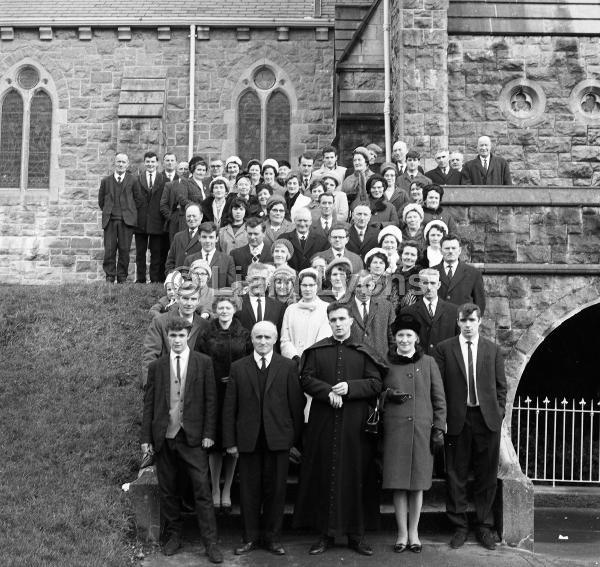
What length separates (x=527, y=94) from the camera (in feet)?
50.6

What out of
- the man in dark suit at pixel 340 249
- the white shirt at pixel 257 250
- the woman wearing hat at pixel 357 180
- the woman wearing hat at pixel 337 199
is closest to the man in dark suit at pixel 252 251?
the white shirt at pixel 257 250

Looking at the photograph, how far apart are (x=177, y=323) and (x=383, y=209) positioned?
375 centimetres

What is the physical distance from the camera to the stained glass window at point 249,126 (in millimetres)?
20312

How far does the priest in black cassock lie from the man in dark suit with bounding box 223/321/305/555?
17 centimetres

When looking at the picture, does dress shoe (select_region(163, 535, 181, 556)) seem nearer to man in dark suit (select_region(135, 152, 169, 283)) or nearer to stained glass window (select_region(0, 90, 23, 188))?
man in dark suit (select_region(135, 152, 169, 283))

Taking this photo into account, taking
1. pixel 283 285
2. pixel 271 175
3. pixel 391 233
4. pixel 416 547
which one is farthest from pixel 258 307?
pixel 271 175

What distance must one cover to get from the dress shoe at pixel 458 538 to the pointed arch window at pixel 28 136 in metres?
14.1

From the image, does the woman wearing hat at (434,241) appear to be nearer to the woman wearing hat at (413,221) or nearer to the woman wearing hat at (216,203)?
the woman wearing hat at (413,221)

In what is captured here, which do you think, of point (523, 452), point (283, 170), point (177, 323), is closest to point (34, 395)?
point (177, 323)

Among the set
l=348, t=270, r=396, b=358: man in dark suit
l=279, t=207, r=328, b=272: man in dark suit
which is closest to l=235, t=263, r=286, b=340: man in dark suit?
l=348, t=270, r=396, b=358: man in dark suit

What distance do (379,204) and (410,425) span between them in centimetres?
361

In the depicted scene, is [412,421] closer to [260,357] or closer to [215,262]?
[260,357]

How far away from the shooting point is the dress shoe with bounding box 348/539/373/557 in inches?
313

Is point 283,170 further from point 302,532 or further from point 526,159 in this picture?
point 302,532
